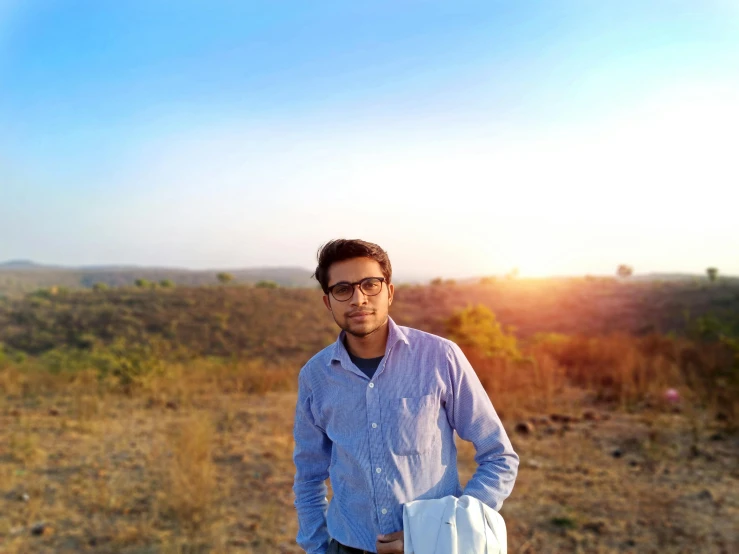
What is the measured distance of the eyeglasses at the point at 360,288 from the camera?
159 cm

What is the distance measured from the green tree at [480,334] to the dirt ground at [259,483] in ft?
11.4

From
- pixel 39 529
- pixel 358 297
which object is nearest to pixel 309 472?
pixel 358 297

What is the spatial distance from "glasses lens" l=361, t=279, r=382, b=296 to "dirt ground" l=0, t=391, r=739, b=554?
3.04 m

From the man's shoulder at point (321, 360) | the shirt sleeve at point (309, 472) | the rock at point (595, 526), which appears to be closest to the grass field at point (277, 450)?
the rock at point (595, 526)

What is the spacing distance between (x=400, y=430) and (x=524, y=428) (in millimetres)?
5254

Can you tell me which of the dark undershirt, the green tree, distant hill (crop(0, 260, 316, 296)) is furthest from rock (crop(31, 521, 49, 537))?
distant hill (crop(0, 260, 316, 296))

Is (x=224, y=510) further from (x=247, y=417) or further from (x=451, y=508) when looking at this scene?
(x=451, y=508)

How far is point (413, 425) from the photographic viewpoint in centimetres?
153

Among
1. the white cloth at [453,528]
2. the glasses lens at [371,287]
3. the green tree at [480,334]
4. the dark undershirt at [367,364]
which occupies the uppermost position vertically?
the glasses lens at [371,287]

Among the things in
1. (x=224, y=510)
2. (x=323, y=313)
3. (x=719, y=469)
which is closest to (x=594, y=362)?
(x=719, y=469)

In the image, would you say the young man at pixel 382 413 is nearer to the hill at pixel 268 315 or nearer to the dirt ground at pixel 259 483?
the dirt ground at pixel 259 483

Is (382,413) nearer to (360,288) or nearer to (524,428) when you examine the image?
(360,288)

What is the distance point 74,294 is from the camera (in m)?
29.9

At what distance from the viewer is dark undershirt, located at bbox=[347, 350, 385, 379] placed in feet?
5.43
